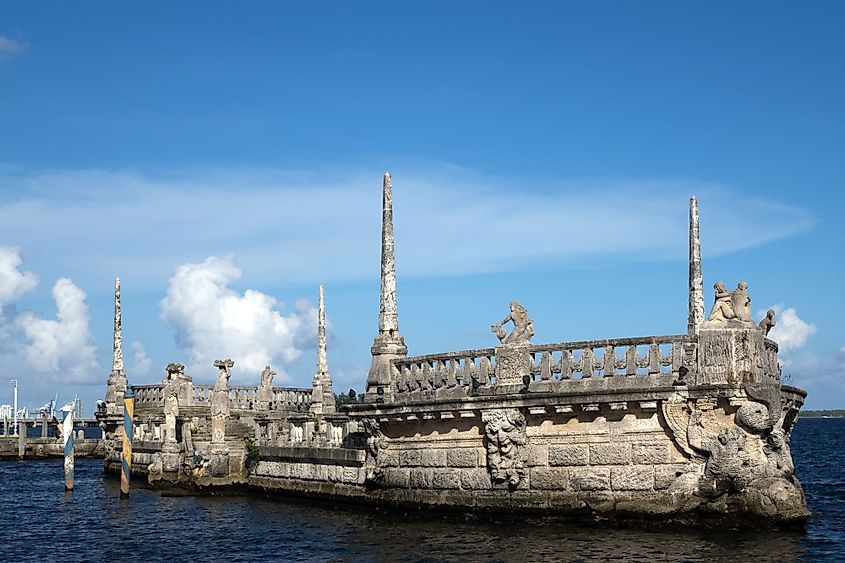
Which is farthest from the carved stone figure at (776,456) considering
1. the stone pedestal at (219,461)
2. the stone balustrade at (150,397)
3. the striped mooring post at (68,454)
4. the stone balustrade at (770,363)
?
the stone balustrade at (150,397)

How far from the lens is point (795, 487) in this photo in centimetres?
2175

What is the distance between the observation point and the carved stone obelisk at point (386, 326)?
88.9 ft

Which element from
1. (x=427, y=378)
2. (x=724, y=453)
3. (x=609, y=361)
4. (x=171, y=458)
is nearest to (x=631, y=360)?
(x=609, y=361)

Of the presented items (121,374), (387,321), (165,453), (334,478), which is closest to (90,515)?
(165,453)

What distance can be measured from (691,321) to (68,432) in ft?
74.7

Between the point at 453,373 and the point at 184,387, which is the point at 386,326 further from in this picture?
the point at 184,387

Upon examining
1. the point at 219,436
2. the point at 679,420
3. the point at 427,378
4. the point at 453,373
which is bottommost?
the point at 219,436

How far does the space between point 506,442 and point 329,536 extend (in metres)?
4.62

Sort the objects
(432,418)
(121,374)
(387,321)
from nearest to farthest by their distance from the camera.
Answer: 1. (432,418)
2. (387,321)
3. (121,374)

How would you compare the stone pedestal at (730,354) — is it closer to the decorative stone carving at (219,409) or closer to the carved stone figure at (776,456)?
the carved stone figure at (776,456)

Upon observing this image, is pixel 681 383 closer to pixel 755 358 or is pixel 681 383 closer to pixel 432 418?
pixel 755 358

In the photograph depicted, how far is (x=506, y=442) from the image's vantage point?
938 inches

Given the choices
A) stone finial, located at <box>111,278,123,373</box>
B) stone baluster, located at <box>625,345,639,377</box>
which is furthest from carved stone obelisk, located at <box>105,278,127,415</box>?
stone baluster, located at <box>625,345,639,377</box>

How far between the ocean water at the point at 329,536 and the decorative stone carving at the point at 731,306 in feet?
14.3
